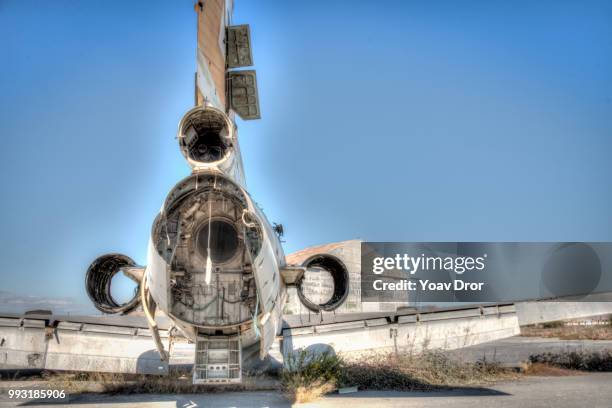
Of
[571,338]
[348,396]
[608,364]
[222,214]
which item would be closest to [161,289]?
[222,214]

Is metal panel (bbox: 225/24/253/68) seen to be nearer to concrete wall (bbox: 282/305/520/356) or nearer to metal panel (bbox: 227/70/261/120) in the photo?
metal panel (bbox: 227/70/261/120)

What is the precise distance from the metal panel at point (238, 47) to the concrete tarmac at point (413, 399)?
6959 mm

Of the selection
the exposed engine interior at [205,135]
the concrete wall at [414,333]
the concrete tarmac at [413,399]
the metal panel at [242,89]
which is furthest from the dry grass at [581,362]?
the exposed engine interior at [205,135]

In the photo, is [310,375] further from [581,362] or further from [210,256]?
[581,362]

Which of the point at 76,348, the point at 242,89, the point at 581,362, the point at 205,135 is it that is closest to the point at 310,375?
the point at 76,348

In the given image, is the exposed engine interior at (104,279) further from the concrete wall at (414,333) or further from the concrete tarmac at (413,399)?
the concrete wall at (414,333)

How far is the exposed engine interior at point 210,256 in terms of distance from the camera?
6.68 meters

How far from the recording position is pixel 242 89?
11680 millimetres

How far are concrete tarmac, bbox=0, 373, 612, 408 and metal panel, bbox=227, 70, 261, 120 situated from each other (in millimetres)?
6280

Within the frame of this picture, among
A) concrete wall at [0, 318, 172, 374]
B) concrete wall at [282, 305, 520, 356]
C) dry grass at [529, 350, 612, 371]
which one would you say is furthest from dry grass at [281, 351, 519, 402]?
concrete wall at [0, 318, 172, 374]

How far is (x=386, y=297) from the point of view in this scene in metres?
26.7

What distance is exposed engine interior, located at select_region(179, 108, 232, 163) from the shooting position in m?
6.17

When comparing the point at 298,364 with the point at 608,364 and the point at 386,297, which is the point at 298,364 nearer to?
the point at 608,364

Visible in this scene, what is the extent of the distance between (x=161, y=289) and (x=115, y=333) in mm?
5210
